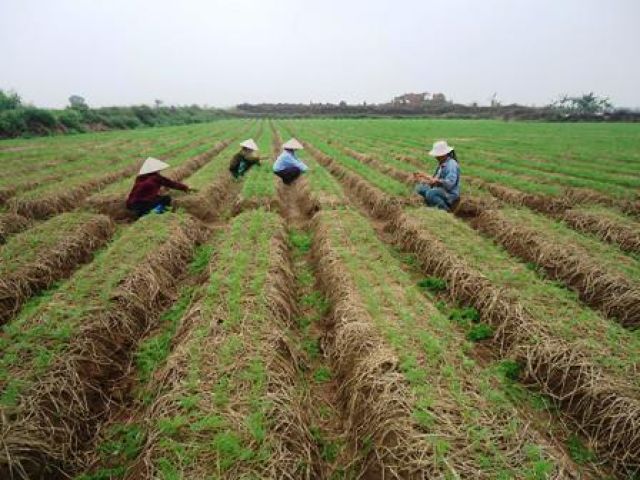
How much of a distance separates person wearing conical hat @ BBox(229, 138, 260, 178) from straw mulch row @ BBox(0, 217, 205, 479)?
357 inches

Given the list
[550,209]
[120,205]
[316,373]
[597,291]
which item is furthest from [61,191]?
[550,209]

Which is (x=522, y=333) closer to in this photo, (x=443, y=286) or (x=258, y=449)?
(x=443, y=286)

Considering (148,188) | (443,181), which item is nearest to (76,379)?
(148,188)

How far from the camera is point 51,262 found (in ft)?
22.0

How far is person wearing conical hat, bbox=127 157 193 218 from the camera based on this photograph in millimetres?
9492

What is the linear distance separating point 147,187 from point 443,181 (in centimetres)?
747

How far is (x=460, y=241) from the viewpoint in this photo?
301 inches

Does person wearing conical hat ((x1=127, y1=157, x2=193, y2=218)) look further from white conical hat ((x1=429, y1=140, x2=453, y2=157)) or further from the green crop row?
white conical hat ((x1=429, y1=140, x2=453, y2=157))

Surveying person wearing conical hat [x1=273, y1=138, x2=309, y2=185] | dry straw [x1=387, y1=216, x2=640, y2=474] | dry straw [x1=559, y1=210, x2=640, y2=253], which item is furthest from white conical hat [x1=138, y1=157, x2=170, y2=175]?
dry straw [x1=559, y1=210, x2=640, y2=253]

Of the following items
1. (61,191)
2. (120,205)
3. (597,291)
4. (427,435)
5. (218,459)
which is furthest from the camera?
(61,191)

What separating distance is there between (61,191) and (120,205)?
219 centimetres

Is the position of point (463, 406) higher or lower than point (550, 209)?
higher

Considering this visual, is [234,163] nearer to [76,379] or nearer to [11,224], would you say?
[11,224]

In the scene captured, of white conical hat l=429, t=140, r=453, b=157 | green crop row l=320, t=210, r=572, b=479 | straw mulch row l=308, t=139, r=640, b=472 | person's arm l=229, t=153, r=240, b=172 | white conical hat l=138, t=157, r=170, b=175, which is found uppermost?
white conical hat l=429, t=140, r=453, b=157
